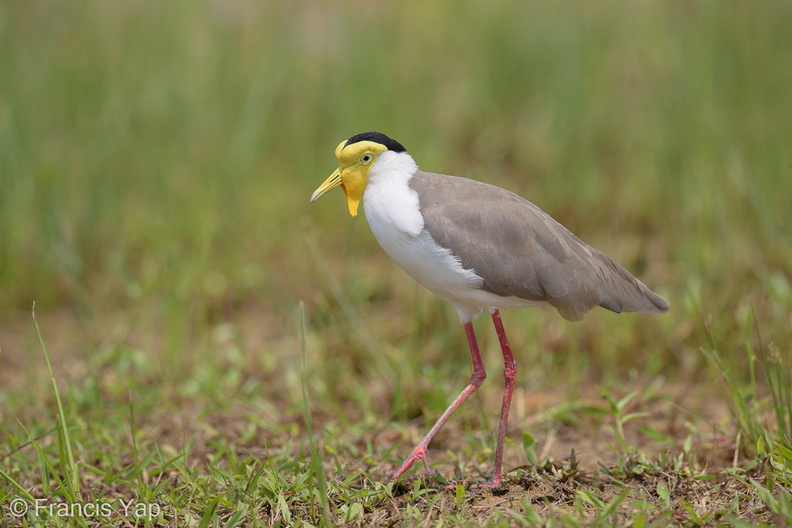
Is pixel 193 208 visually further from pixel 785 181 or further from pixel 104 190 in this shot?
pixel 785 181

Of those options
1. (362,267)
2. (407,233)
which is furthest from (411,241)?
(362,267)

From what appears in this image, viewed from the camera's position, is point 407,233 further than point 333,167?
No

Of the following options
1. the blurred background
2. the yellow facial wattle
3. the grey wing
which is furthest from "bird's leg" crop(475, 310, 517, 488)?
the blurred background

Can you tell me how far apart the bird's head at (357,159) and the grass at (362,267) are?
573mm

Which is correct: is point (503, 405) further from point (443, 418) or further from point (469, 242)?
point (469, 242)

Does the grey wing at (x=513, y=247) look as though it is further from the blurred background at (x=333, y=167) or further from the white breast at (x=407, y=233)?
the blurred background at (x=333, y=167)

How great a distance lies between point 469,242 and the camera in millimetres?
3240

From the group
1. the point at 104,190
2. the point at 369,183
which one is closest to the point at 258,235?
the point at 104,190

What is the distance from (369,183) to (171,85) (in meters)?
3.45

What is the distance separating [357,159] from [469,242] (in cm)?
54

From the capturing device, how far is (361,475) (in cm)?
334

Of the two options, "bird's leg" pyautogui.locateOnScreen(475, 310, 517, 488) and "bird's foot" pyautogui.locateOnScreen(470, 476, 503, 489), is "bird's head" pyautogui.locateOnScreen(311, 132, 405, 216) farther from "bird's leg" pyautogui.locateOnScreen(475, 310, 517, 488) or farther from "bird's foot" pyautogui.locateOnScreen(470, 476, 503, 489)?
"bird's foot" pyautogui.locateOnScreen(470, 476, 503, 489)

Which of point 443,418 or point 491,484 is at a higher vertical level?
point 443,418

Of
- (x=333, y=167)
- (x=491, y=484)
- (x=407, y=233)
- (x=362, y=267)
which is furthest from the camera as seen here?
(x=333, y=167)
